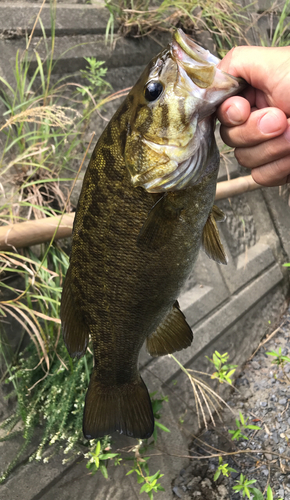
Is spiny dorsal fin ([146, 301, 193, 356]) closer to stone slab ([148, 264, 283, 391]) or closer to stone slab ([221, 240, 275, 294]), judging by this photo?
stone slab ([148, 264, 283, 391])

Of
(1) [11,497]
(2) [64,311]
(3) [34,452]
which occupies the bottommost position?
(1) [11,497]

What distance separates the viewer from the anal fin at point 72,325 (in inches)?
49.0

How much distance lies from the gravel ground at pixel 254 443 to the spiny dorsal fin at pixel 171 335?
1.20m

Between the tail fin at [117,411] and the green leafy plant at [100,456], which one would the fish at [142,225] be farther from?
the green leafy plant at [100,456]

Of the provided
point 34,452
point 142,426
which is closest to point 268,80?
point 142,426

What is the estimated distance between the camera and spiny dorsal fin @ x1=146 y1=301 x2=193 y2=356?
1386 millimetres

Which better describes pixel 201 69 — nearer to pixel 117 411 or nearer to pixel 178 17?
pixel 117 411

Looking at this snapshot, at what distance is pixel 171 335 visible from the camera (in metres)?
1.40

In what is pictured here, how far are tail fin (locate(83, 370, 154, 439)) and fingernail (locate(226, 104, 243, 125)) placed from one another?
3.33 feet

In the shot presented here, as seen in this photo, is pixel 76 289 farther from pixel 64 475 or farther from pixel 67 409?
pixel 64 475

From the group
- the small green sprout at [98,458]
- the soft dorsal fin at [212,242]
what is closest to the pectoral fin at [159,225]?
the soft dorsal fin at [212,242]

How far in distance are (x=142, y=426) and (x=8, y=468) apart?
2.68 ft

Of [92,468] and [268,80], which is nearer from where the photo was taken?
[268,80]

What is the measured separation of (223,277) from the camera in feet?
10.2
